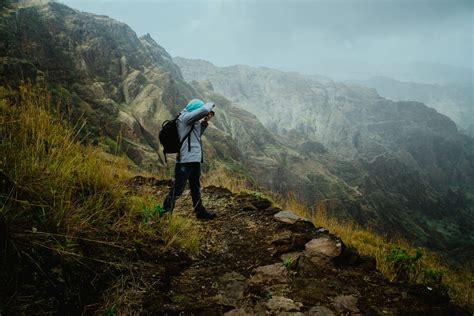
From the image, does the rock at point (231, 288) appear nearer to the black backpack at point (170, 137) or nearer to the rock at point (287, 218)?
the rock at point (287, 218)

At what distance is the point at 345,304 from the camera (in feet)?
10.6

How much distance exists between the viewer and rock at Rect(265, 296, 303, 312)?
10.0 ft

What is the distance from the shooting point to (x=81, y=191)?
3.82m

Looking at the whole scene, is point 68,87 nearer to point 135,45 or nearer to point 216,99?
point 135,45

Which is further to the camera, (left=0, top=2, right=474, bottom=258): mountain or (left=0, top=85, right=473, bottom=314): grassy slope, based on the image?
(left=0, top=2, right=474, bottom=258): mountain

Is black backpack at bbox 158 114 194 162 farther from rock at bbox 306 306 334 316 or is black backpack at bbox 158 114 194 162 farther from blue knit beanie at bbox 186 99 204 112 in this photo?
rock at bbox 306 306 334 316

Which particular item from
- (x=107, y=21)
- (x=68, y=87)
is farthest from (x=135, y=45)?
(x=68, y=87)

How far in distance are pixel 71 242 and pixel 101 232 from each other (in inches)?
21.1

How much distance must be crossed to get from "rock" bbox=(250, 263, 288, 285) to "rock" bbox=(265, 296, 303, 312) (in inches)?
17.6

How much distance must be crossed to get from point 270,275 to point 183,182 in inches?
94.3

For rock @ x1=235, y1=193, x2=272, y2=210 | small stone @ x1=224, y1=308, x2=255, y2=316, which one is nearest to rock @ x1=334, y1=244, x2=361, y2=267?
small stone @ x1=224, y1=308, x2=255, y2=316

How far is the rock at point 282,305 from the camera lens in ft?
10.0

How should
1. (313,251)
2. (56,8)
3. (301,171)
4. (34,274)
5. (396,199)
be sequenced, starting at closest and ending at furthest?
(34,274) → (313,251) → (56,8) → (301,171) → (396,199)

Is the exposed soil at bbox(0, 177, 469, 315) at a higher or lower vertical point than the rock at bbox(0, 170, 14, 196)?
lower
